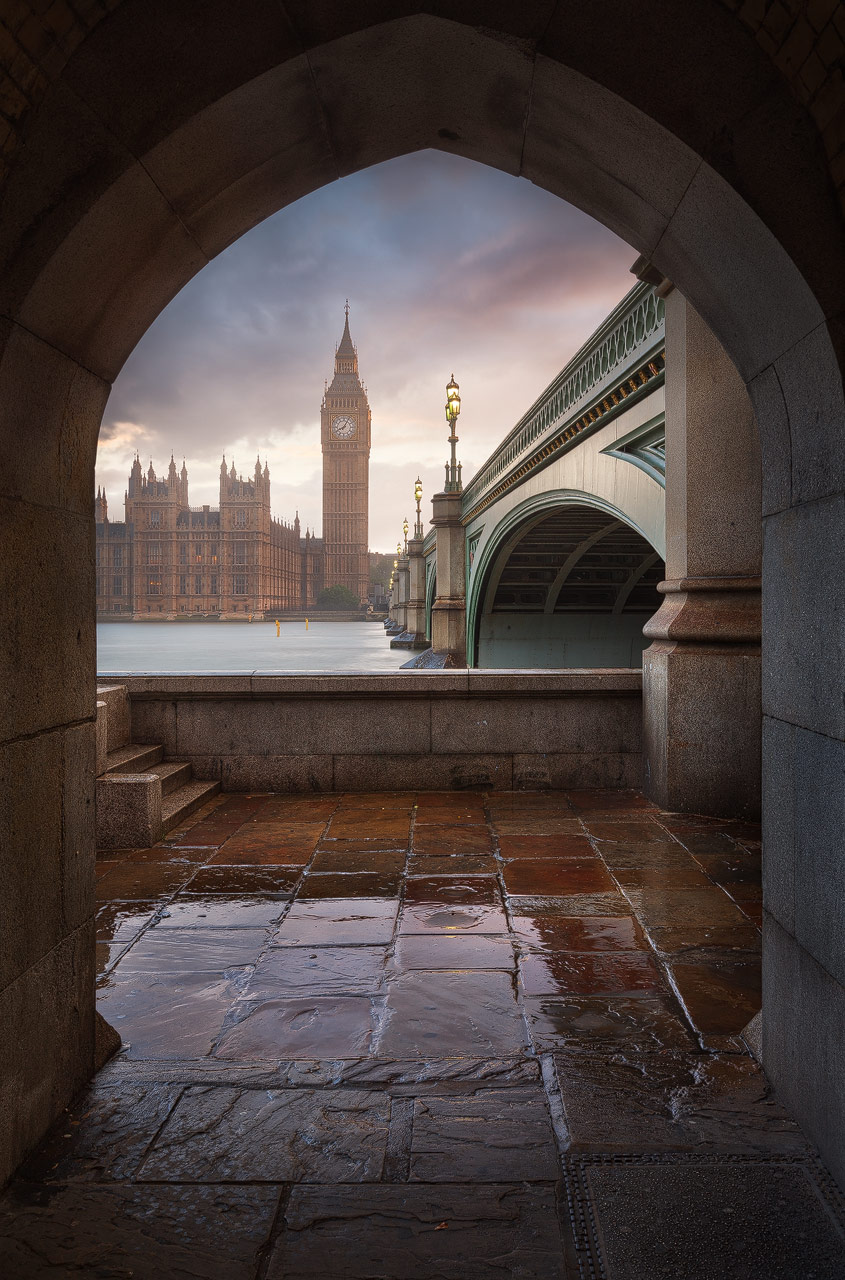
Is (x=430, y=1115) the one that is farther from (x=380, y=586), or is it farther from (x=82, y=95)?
(x=380, y=586)

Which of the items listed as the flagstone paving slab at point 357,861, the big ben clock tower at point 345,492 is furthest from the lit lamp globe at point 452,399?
the big ben clock tower at point 345,492

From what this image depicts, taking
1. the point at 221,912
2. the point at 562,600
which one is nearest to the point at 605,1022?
the point at 221,912

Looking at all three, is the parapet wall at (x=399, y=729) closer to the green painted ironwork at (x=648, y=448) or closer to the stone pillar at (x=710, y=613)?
the stone pillar at (x=710, y=613)

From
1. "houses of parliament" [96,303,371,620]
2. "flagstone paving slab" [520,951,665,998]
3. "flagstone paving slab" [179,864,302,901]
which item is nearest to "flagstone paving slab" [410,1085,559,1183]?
"flagstone paving slab" [520,951,665,998]

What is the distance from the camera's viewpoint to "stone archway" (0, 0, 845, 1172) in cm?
188

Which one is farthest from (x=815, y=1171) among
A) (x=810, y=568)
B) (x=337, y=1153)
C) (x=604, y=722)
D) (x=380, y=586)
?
(x=380, y=586)

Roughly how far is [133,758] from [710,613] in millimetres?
4269

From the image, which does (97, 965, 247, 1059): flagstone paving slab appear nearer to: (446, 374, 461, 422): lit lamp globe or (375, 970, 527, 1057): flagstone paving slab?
(375, 970, 527, 1057): flagstone paving slab

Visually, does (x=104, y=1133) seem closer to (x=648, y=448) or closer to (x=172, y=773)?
(x=172, y=773)

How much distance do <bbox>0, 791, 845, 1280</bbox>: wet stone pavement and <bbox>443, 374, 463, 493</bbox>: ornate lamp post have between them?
2077cm

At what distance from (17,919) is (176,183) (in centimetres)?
197

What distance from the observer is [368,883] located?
416cm

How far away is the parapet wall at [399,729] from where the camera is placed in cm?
625

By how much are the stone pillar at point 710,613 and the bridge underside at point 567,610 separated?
59.9 feet
